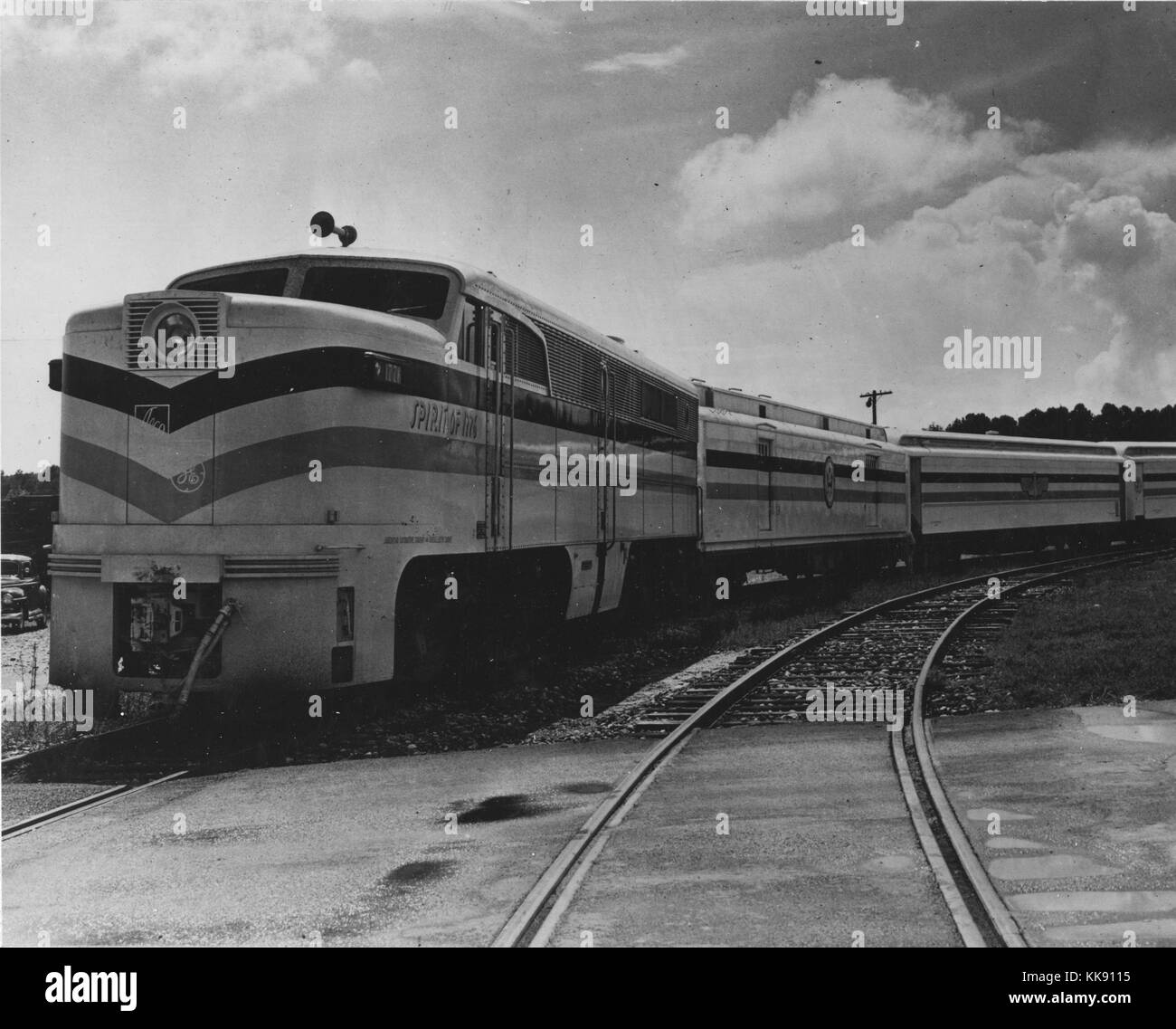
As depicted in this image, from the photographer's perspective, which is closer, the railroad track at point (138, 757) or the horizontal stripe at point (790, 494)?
the railroad track at point (138, 757)

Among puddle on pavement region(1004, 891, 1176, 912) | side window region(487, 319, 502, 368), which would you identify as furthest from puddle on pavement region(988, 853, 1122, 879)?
side window region(487, 319, 502, 368)

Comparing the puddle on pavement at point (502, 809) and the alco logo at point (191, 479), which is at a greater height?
the alco logo at point (191, 479)

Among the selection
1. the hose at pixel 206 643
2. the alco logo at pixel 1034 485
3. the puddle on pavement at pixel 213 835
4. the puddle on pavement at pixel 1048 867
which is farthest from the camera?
the alco logo at pixel 1034 485

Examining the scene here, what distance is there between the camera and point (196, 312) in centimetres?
802

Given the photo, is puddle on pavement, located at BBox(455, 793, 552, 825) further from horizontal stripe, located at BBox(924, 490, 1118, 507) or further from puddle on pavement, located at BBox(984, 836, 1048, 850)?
horizontal stripe, located at BBox(924, 490, 1118, 507)

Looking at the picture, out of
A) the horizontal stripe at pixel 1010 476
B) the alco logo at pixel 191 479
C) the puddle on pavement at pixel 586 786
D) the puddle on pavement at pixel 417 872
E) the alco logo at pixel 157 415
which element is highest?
the horizontal stripe at pixel 1010 476

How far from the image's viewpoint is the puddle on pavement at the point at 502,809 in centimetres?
652

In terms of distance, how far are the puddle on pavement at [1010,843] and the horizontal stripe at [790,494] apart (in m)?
12.3

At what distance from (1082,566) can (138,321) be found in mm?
23861

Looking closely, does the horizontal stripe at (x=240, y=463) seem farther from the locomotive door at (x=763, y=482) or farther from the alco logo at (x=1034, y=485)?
the alco logo at (x=1034, y=485)

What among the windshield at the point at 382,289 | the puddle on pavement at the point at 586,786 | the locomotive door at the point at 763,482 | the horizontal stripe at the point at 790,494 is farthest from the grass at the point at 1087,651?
the windshield at the point at 382,289

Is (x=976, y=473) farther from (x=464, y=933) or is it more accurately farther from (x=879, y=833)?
(x=464, y=933)

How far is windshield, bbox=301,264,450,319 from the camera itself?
9086 mm
